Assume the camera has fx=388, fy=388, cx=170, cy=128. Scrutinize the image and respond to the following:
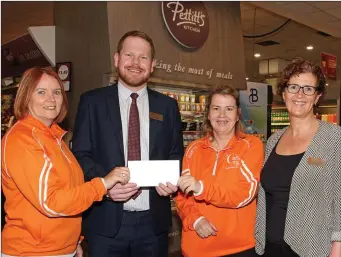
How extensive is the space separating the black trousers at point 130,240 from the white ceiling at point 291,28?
5.41 meters

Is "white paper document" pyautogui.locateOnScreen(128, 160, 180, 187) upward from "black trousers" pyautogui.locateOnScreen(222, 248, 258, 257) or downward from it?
upward

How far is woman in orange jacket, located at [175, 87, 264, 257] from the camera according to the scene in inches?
87.1

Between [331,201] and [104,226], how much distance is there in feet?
4.38

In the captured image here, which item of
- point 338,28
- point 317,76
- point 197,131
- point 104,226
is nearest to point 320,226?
point 317,76

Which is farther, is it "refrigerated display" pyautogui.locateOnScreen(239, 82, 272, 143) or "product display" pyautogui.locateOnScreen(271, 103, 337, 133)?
"product display" pyautogui.locateOnScreen(271, 103, 337, 133)

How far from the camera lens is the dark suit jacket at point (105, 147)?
2420 mm

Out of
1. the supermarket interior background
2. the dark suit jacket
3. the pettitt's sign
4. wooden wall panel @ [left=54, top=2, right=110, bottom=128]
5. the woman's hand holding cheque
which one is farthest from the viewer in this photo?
the pettitt's sign

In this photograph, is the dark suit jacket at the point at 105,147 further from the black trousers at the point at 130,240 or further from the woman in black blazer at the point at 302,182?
the woman in black blazer at the point at 302,182

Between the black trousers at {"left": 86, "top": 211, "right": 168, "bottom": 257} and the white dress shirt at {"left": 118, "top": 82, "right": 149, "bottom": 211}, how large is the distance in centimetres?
5

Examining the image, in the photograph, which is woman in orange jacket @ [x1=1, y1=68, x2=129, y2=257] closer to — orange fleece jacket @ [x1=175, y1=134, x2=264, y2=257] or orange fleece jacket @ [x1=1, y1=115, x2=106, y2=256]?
orange fleece jacket @ [x1=1, y1=115, x2=106, y2=256]

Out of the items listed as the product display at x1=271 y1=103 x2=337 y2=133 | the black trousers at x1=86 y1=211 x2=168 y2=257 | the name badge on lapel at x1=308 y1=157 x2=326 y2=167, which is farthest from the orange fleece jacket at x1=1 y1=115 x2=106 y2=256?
the product display at x1=271 y1=103 x2=337 y2=133

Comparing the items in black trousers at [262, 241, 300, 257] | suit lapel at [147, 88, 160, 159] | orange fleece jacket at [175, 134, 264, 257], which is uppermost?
suit lapel at [147, 88, 160, 159]

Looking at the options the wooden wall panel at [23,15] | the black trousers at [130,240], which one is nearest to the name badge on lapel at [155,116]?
the black trousers at [130,240]

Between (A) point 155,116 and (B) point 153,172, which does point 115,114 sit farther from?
(B) point 153,172
